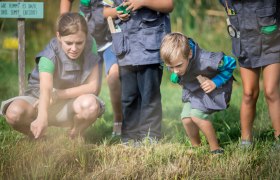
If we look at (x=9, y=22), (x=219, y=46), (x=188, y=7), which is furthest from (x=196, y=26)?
(x=9, y=22)

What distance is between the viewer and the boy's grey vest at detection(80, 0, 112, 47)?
5.09 metres

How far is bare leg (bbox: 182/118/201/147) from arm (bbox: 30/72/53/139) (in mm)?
1085

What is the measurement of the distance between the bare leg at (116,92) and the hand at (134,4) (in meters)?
0.75

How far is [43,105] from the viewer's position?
4367mm

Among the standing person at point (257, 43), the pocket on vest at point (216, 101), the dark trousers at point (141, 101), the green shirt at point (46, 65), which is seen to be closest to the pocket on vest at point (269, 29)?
the standing person at point (257, 43)

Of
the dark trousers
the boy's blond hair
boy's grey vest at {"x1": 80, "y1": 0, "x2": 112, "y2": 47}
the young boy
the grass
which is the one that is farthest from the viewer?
boy's grey vest at {"x1": 80, "y1": 0, "x2": 112, "y2": 47}

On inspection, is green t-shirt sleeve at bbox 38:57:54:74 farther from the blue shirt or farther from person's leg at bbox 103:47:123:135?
the blue shirt

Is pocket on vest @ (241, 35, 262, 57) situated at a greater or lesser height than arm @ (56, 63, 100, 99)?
greater

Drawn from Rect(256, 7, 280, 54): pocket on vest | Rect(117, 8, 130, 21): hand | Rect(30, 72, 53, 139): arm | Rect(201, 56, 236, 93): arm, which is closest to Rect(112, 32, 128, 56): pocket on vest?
Rect(117, 8, 130, 21): hand

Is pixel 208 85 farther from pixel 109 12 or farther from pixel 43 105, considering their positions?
pixel 43 105

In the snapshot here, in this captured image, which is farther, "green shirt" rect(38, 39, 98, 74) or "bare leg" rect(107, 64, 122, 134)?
"bare leg" rect(107, 64, 122, 134)

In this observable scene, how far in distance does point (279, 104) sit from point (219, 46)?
4.37 metres

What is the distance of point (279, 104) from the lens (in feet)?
14.9

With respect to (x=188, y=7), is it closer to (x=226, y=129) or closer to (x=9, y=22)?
(x=9, y=22)
